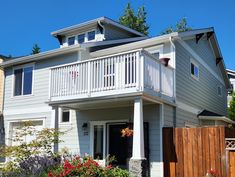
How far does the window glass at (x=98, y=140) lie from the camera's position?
13711 mm

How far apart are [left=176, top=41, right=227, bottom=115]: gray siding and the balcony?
0.93 m

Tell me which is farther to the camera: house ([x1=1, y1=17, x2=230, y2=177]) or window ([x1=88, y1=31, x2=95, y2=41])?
window ([x1=88, y1=31, x2=95, y2=41])

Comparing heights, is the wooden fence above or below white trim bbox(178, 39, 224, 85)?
below

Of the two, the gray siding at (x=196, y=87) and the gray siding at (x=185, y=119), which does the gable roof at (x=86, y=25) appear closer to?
the gray siding at (x=196, y=87)

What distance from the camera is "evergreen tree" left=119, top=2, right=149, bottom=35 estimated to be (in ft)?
123

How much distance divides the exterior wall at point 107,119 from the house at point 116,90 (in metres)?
0.04

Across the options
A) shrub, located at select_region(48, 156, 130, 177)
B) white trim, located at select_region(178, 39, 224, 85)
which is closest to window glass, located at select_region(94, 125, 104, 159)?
shrub, located at select_region(48, 156, 130, 177)

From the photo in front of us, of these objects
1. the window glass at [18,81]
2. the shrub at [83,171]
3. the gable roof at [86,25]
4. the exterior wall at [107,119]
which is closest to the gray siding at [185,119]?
the exterior wall at [107,119]

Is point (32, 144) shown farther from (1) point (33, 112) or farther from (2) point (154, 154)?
(1) point (33, 112)

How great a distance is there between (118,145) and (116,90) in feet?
10.0

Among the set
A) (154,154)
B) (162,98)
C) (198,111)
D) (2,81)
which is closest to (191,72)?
(198,111)

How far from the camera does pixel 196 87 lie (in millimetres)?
15914

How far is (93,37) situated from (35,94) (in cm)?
438

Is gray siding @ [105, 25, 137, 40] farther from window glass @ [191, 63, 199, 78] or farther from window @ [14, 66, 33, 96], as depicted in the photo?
window glass @ [191, 63, 199, 78]
